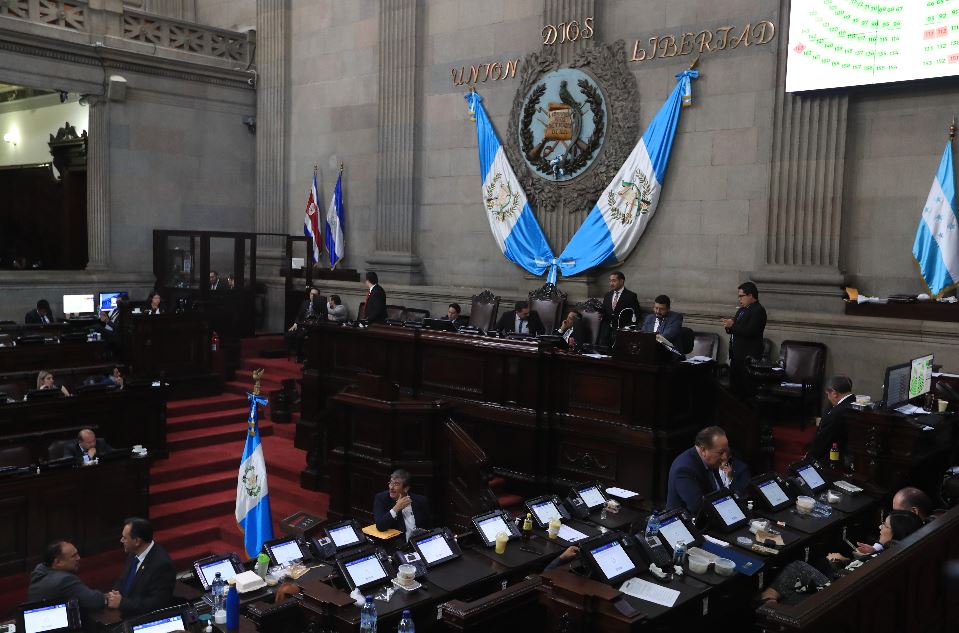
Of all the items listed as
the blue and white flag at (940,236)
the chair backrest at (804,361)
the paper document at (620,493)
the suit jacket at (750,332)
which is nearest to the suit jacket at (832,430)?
the suit jacket at (750,332)

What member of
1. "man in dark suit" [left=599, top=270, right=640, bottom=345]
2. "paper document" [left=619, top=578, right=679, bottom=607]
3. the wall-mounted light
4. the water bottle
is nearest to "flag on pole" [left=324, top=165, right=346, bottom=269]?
"man in dark suit" [left=599, top=270, right=640, bottom=345]

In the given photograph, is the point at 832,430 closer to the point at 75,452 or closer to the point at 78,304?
the point at 75,452

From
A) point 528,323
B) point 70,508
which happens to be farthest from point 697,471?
point 70,508

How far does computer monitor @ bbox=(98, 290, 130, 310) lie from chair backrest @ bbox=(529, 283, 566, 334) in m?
6.67

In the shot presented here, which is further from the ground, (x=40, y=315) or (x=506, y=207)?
(x=506, y=207)

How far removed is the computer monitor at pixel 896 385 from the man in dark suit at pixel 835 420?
0.26 meters

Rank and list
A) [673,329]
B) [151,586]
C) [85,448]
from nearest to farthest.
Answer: [151,586], [85,448], [673,329]

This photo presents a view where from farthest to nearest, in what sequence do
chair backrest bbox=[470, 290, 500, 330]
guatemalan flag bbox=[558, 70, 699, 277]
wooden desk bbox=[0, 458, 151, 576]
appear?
chair backrest bbox=[470, 290, 500, 330], guatemalan flag bbox=[558, 70, 699, 277], wooden desk bbox=[0, 458, 151, 576]

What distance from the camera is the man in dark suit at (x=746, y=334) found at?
27.9 ft

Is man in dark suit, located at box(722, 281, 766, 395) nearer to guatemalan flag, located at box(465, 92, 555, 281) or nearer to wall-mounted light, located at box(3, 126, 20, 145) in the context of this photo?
guatemalan flag, located at box(465, 92, 555, 281)

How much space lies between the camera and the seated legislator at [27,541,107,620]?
5.19 meters

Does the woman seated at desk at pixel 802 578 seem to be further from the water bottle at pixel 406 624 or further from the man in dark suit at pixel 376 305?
the man in dark suit at pixel 376 305

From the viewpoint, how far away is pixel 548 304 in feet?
37.7

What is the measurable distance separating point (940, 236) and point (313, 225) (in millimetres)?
10546
